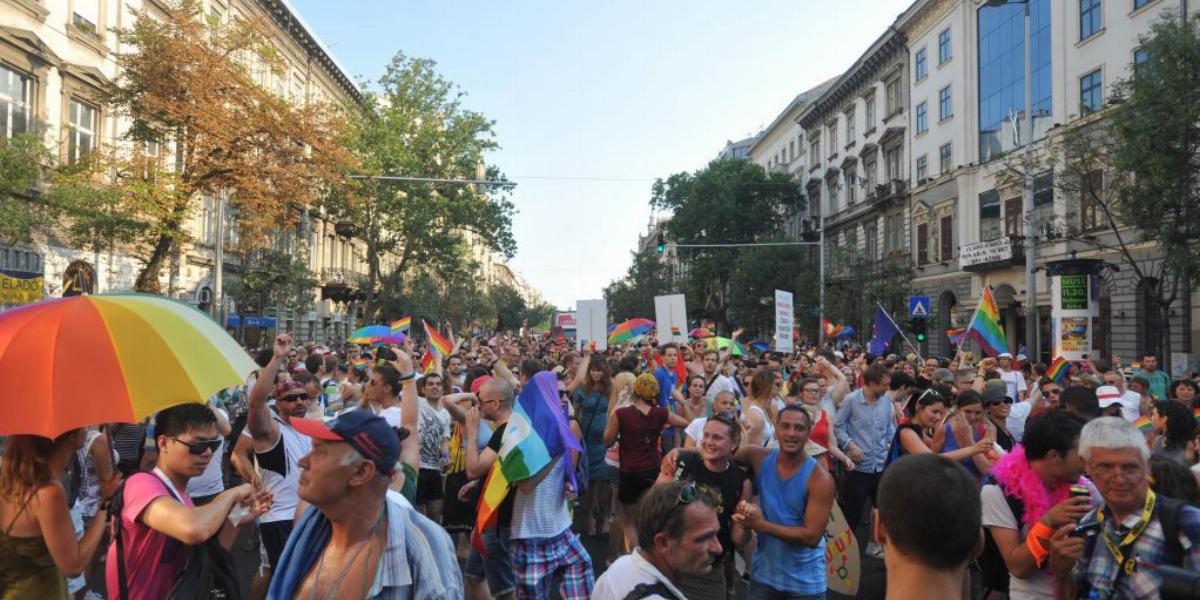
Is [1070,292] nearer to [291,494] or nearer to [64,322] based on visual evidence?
[291,494]

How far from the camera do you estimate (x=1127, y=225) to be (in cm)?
1875

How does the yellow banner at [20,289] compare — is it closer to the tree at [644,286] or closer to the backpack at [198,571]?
the backpack at [198,571]

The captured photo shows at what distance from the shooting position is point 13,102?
→ 20688 mm

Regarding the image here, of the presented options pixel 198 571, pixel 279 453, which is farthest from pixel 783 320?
pixel 198 571

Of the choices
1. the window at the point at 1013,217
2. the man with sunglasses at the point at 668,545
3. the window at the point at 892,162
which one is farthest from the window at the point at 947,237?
the man with sunglasses at the point at 668,545

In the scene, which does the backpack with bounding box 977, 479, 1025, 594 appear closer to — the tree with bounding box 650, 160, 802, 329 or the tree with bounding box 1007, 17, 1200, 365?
the tree with bounding box 1007, 17, 1200, 365

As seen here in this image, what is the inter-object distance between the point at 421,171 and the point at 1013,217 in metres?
25.4

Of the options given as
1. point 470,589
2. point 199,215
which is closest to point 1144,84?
point 470,589

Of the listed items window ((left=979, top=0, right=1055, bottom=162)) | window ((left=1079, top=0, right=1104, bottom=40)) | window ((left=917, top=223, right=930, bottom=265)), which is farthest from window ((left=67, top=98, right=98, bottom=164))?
window ((left=917, top=223, right=930, bottom=265))

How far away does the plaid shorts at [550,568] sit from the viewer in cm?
531

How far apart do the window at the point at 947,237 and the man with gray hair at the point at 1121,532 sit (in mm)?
37800

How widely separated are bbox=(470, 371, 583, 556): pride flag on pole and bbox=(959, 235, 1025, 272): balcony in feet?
100

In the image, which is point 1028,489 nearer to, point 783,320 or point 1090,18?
point 783,320

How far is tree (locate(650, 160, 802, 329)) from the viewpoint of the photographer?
5853 cm
